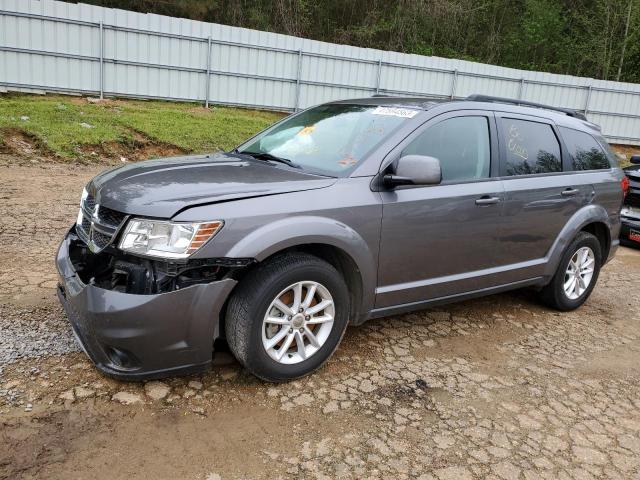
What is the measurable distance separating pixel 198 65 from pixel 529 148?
39.8 ft

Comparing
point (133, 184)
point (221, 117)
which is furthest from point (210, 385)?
point (221, 117)

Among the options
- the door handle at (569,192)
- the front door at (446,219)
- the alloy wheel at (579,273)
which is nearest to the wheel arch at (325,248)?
the front door at (446,219)

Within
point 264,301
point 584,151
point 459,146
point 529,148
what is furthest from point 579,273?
point 264,301

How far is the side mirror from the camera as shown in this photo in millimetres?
3455

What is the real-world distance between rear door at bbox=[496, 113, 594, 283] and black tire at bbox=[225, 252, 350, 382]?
64.8 inches

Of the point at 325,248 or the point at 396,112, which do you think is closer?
the point at 325,248

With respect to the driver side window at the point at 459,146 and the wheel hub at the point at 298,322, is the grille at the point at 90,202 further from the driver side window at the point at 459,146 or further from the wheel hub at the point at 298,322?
the driver side window at the point at 459,146

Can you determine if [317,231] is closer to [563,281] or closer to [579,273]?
[563,281]

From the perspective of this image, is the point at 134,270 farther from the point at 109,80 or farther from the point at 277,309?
the point at 109,80

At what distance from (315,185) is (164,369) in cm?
132

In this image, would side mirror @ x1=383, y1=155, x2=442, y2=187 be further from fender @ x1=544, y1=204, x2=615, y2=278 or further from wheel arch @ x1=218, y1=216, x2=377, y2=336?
fender @ x1=544, y1=204, x2=615, y2=278

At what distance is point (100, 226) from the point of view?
315 cm

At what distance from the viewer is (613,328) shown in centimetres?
490

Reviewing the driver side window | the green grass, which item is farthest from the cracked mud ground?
the green grass
